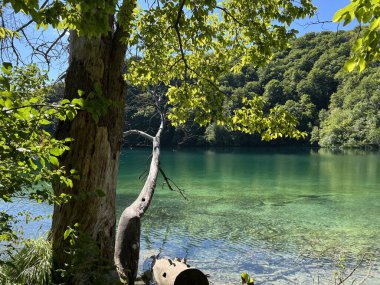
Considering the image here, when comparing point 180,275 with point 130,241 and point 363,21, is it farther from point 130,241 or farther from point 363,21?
point 363,21

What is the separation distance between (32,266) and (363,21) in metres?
3.50

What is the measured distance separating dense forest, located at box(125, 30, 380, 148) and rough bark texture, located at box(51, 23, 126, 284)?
199ft

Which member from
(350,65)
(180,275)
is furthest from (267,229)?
(350,65)

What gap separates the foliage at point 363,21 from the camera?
2043 mm

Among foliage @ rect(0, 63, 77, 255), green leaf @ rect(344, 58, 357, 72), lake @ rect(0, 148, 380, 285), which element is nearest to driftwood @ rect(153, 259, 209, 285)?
lake @ rect(0, 148, 380, 285)

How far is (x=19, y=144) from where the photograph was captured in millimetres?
2512

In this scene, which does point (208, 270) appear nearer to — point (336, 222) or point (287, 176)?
point (336, 222)

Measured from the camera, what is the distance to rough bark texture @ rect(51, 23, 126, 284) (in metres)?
3.98

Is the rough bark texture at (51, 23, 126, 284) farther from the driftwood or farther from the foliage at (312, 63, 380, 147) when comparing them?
the foliage at (312, 63, 380, 147)

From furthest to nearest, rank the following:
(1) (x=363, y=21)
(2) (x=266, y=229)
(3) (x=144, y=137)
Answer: (2) (x=266, y=229)
(3) (x=144, y=137)
(1) (x=363, y=21)

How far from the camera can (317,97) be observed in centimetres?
10050

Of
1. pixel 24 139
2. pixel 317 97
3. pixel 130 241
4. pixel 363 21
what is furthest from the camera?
pixel 317 97

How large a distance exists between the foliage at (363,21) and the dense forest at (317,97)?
62.5 meters

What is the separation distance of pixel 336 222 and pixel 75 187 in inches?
485
